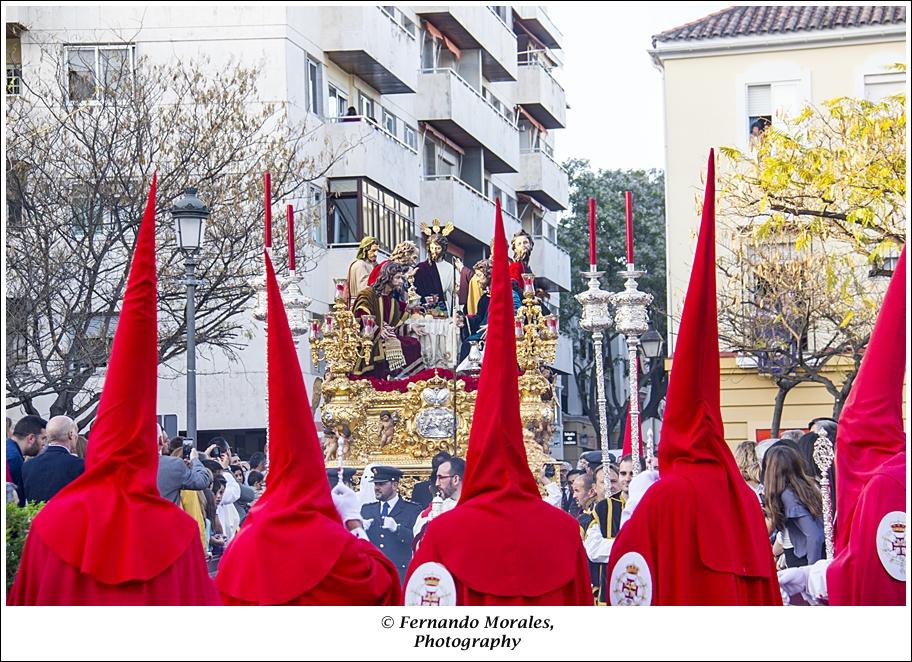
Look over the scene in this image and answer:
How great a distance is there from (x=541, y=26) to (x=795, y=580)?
12.2 feet

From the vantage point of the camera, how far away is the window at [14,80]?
14288mm

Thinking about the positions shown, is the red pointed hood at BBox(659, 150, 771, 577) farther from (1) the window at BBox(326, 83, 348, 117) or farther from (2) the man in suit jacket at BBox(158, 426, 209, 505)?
(1) the window at BBox(326, 83, 348, 117)

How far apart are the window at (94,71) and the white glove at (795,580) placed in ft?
30.5

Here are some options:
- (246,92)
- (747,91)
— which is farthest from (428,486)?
(246,92)

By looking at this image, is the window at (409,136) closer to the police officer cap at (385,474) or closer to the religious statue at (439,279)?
the religious statue at (439,279)

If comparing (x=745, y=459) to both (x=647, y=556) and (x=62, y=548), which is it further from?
(x=62, y=548)

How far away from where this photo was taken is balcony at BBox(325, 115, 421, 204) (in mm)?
12141

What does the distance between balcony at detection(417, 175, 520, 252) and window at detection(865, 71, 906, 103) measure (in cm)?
250

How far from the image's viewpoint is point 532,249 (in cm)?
961

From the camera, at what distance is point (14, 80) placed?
15.0 meters

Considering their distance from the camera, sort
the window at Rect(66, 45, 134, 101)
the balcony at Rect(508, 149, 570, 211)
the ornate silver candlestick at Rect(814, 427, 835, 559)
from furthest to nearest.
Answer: the window at Rect(66, 45, 134, 101) < the balcony at Rect(508, 149, 570, 211) < the ornate silver candlestick at Rect(814, 427, 835, 559)

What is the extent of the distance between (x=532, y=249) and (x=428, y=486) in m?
1.64

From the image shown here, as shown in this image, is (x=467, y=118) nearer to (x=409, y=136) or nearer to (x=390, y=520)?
(x=409, y=136)

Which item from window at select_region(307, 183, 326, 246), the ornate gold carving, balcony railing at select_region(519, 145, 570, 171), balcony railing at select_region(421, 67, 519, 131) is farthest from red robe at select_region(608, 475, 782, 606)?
window at select_region(307, 183, 326, 246)
